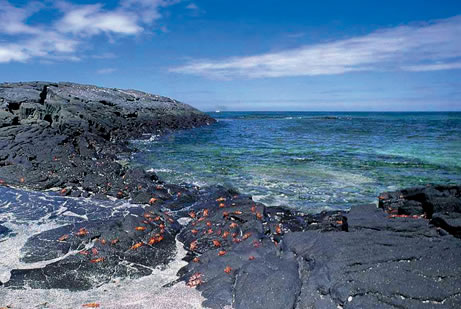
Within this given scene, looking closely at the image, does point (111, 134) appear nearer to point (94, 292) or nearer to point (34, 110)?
point (34, 110)

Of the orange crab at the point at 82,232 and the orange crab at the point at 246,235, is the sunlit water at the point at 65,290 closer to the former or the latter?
the orange crab at the point at 82,232

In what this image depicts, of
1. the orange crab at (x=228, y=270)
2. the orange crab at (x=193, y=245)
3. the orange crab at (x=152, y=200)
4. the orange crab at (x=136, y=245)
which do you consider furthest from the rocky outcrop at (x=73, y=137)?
the orange crab at (x=228, y=270)

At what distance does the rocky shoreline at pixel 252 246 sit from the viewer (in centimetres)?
684

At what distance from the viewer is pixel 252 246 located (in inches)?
388

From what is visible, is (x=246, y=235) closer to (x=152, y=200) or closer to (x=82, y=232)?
(x=82, y=232)

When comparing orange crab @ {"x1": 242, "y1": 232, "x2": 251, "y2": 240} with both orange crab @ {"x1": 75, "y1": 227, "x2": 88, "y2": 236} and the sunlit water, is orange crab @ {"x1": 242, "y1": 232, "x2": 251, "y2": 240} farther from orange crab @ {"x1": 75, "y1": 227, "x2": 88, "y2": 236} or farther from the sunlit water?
Answer: orange crab @ {"x1": 75, "y1": 227, "x2": 88, "y2": 236}

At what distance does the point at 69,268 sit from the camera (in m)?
9.38

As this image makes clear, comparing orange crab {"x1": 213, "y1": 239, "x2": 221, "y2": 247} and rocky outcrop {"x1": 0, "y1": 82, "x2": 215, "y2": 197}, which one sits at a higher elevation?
rocky outcrop {"x1": 0, "y1": 82, "x2": 215, "y2": 197}

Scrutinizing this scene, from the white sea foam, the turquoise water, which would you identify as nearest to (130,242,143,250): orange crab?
the white sea foam

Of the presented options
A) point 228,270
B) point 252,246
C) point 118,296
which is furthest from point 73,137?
point 228,270

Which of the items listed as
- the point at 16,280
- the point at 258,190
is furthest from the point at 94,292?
the point at 258,190

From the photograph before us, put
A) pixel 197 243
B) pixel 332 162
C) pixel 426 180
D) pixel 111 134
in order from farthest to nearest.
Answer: pixel 111 134 → pixel 332 162 → pixel 426 180 → pixel 197 243

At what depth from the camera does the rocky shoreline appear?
6.84m

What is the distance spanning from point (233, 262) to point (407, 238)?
4.81 metres
